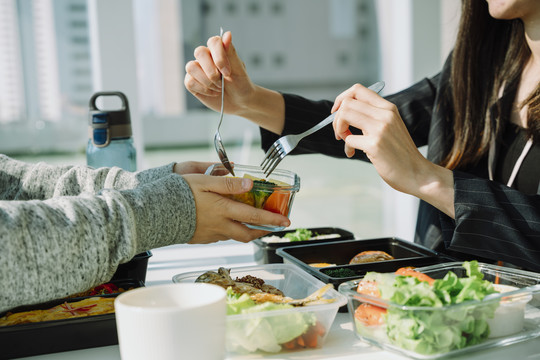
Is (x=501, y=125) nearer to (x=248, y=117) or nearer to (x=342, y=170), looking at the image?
(x=248, y=117)

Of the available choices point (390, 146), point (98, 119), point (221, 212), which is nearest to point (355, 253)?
point (390, 146)

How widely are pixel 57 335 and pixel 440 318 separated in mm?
537

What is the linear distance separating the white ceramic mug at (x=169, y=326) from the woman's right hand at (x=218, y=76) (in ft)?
2.59

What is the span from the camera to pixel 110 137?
148 centimetres

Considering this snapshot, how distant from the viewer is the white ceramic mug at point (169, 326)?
55 cm

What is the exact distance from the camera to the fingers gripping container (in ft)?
4.82

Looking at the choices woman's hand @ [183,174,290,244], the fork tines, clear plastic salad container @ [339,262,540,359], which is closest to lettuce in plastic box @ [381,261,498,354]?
clear plastic salad container @ [339,262,540,359]

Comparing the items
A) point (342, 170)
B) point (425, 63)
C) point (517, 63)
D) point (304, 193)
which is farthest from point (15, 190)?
point (342, 170)

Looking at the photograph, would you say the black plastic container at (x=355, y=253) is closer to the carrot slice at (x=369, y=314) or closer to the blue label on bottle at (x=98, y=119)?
the carrot slice at (x=369, y=314)

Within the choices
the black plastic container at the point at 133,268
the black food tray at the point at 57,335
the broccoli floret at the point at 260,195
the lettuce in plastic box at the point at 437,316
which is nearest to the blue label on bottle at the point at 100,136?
the black plastic container at the point at 133,268

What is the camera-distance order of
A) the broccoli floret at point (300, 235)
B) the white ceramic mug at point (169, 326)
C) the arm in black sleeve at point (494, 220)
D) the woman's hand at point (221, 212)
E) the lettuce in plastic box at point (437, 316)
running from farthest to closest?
the broccoli floret at point (300, 235)
the arm in black sleeve at point (494, 220)
the woman's hand at point (221, 212)
the lettuce in plastic box at point (437, 316)
the white ceramic mug at point (169, 326)

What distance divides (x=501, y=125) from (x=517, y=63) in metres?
0.21

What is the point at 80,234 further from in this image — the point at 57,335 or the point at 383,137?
the point at 383,137

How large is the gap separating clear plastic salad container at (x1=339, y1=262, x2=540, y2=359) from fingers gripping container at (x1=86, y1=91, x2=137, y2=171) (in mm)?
920
